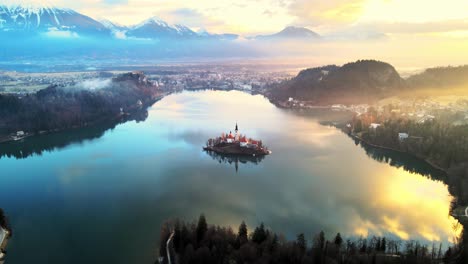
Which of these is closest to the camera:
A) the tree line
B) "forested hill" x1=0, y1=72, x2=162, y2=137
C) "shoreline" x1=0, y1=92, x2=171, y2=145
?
the tree line

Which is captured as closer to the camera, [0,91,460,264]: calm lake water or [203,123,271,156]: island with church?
[0,91,460,264]: calm lake water

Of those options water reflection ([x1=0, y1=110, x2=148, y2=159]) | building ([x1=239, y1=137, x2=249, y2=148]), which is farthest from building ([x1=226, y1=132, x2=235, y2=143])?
water reflection ([x1=0, y1=110, x2=148, y2=159])

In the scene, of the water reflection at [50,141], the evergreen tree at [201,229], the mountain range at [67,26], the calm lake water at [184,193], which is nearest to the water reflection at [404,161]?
the calm lake water at [184,193]

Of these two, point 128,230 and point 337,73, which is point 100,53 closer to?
point 337,73

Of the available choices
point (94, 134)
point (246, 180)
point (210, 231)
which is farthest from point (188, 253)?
point (94, 134)

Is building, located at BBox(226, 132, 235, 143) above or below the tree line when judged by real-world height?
above

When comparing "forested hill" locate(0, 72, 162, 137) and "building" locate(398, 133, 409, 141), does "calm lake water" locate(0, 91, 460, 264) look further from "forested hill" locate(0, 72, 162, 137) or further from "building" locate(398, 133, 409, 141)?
"forested hill" locate(0, 72, 162, 137)

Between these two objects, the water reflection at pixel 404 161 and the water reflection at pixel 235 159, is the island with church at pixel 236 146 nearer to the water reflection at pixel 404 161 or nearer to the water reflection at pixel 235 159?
the water reflection at pixel 235 159
